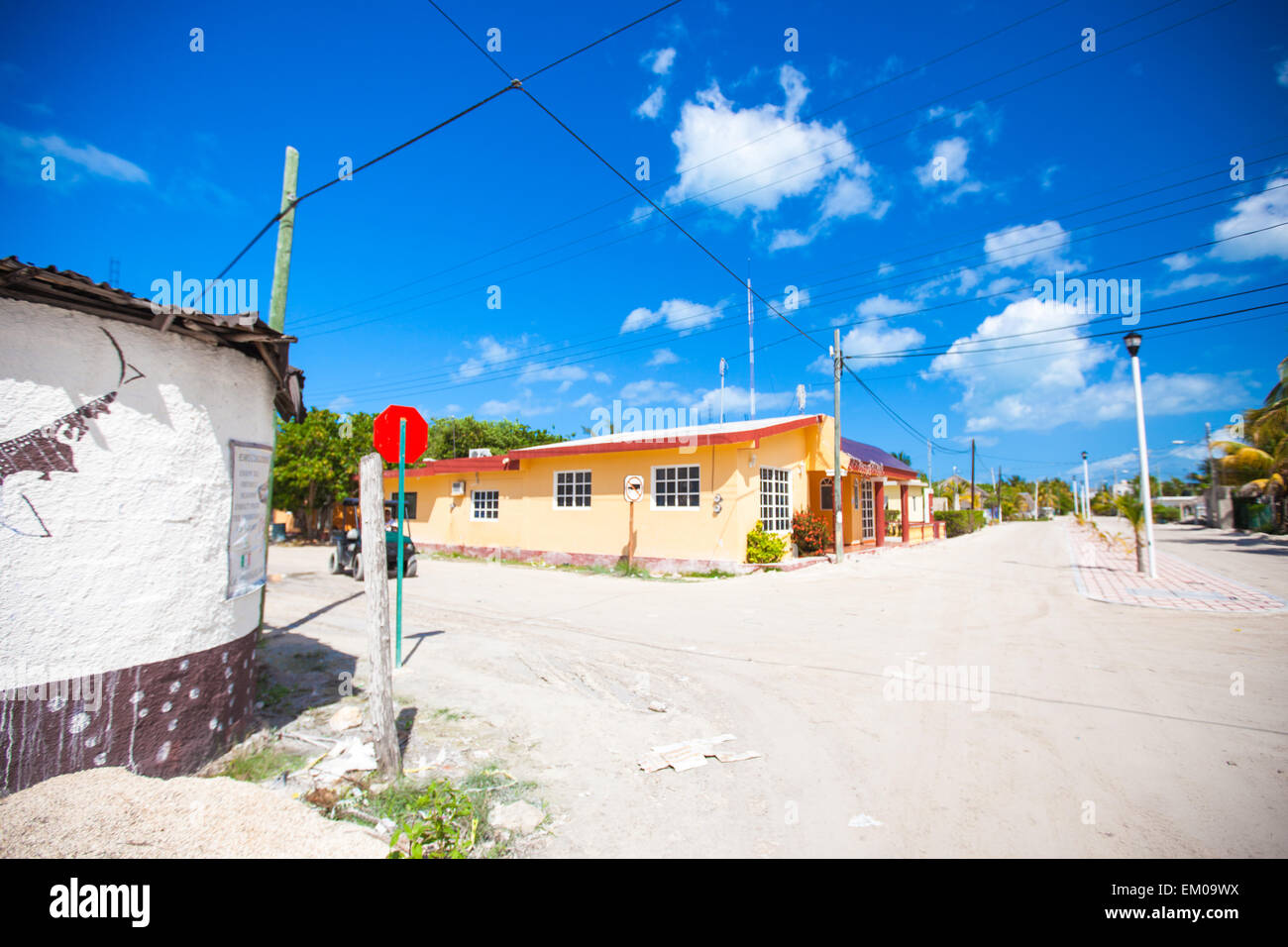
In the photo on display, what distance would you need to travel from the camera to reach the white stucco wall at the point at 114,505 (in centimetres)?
316

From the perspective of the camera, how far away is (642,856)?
298cm

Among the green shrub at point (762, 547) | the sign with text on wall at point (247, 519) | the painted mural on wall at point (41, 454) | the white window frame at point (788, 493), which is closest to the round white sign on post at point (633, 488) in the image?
→ the green shrub at point (762, 547)

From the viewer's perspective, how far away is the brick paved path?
941 centimetres

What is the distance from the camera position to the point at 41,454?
323 cm

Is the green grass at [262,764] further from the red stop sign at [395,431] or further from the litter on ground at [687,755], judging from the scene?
the red stop sign at [395,431]

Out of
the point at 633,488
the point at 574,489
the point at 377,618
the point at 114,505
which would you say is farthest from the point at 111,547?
the point at 574,489

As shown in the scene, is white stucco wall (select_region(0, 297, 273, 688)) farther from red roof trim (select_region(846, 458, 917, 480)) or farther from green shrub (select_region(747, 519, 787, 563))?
red roof trim (select_region(846, 458, 917, 480))

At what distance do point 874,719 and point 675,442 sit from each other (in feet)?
34.7

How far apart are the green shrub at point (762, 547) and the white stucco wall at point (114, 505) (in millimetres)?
12075

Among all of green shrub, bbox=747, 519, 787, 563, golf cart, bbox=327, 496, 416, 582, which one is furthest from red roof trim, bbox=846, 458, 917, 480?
golf cart, bbox=327, 496, 416, 582
